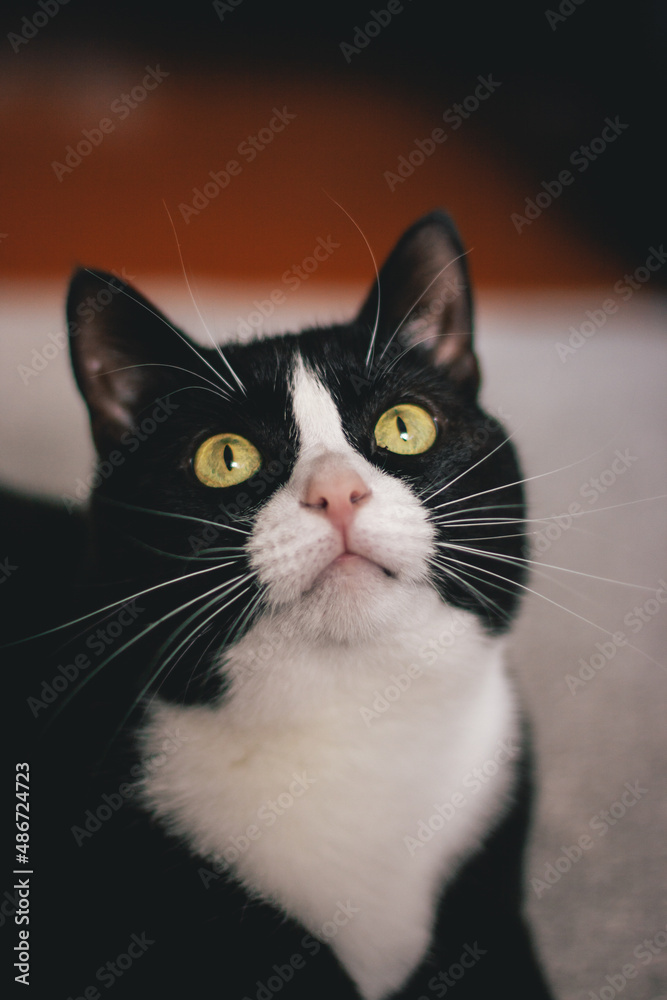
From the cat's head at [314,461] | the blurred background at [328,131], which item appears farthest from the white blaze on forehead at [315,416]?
the blurred background at [328,131]

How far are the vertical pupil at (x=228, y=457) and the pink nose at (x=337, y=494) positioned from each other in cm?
9

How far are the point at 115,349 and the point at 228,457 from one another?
17 centimetres

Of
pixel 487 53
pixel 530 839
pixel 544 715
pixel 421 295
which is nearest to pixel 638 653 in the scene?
pixel 544 715

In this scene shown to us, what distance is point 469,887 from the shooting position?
25.3 inches

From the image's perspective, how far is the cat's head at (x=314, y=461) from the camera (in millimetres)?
567

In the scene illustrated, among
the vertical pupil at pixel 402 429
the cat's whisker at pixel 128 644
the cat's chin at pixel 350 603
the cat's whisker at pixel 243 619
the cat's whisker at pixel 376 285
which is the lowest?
the cat's whisker at pixel 128 644

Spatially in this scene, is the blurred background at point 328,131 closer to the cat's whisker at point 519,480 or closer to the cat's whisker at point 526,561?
the cat's whisker at point 519,480

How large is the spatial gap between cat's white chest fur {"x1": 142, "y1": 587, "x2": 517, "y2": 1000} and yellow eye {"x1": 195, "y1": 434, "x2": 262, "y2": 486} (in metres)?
0.14

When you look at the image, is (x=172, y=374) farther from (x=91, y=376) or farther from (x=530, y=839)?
(x=530, y=839)

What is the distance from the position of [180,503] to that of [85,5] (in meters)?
0.56

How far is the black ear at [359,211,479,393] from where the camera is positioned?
72 centimetres

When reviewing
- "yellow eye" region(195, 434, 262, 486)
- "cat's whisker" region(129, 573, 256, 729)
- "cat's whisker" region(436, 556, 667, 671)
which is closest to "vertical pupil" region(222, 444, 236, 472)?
"yellow eye" region(195, 434, 262, 486)

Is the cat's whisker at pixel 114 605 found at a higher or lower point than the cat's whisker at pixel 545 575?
lower

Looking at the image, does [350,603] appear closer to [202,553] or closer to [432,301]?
[202,553]
